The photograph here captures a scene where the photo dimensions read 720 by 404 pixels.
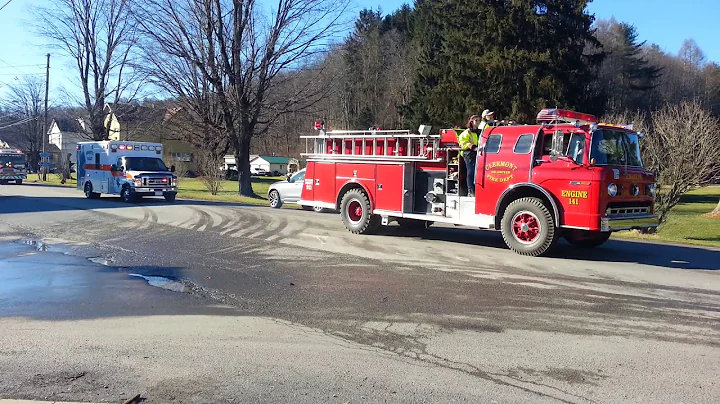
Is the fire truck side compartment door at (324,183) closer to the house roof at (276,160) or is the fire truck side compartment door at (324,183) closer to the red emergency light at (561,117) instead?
the red emergency light at (561,117)

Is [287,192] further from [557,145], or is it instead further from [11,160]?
[11,160]

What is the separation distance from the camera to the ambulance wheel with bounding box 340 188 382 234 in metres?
13.7

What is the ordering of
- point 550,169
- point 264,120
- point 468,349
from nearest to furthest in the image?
point 468,349, point 550,169, point 264,120

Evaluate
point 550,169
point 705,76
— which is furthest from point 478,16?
point 705,76

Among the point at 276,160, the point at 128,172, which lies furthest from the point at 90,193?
the point at 276,160

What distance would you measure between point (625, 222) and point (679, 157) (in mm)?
11227

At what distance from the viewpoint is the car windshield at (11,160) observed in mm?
42906

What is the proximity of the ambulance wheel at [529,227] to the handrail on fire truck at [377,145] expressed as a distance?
223cm

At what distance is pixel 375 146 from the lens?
13664 millimetres

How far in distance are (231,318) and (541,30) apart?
29373mm

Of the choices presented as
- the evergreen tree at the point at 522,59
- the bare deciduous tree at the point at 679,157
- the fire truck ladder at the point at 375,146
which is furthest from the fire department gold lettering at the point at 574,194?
the evergreen tree at the point at 522,59

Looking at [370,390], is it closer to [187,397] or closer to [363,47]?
[187,397]

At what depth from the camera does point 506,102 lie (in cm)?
3212

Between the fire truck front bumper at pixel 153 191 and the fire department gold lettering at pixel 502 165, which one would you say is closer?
the fire department gold lettering at pixel 502 165
